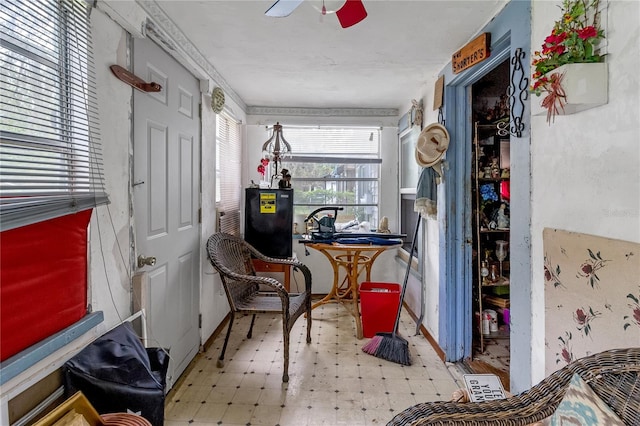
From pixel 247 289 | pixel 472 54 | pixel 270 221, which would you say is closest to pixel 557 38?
pixel 472 54

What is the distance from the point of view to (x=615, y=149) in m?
1.11

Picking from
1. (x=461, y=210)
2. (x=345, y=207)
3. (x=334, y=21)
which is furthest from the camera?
(x=345, y=207)

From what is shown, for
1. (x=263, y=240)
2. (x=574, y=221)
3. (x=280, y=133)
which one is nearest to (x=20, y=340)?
(x=574, y=221)

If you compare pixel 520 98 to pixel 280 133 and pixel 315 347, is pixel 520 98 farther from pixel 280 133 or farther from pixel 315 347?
pixel 280 133

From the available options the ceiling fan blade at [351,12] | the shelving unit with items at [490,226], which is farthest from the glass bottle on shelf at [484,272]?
the ceiling fan blade at [351,12]

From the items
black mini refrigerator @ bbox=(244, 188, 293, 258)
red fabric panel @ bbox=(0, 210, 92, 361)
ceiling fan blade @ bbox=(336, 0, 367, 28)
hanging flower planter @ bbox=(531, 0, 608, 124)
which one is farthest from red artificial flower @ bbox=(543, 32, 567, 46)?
black mini refrigerator @ bbox=(244, 188, 293, 258)

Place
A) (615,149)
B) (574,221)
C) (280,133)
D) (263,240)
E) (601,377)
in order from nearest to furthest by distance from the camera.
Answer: (601,377) → (615,149) → (574,221) → (263,240) → (280,133)

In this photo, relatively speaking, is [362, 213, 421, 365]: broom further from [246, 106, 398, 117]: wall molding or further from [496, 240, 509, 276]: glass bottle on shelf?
[246, 106, 398, 117]: wall molding

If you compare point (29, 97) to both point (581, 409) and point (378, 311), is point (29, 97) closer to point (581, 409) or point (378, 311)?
point (581, 409)

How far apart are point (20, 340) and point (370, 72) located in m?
2.68

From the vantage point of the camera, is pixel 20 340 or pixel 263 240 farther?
pixel 263 240

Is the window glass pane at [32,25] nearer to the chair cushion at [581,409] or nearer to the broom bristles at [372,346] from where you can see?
the chair cushion at [581,409]

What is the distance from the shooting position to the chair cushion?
33.2 inches

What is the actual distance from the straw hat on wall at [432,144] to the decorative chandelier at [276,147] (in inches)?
66.7
